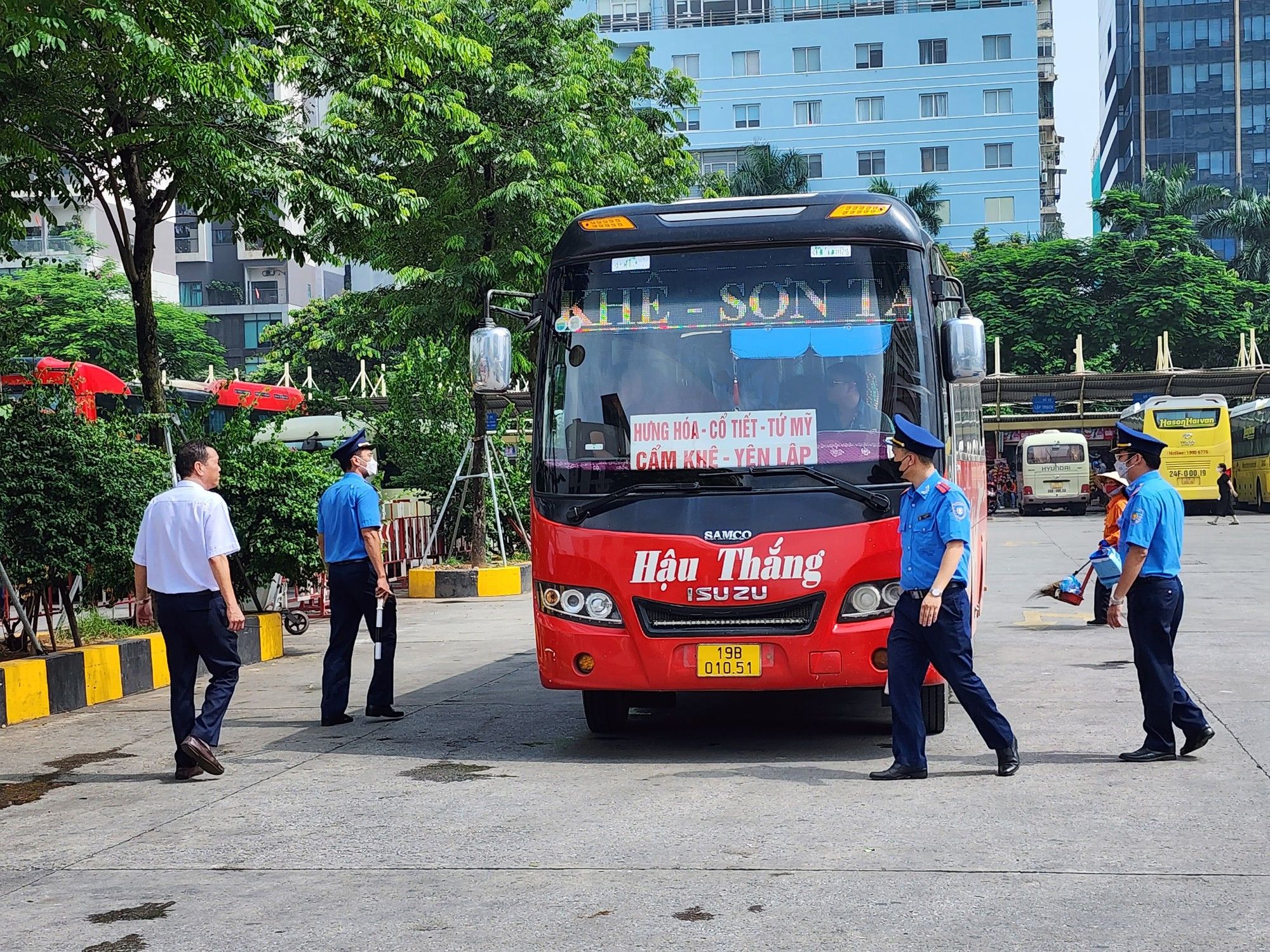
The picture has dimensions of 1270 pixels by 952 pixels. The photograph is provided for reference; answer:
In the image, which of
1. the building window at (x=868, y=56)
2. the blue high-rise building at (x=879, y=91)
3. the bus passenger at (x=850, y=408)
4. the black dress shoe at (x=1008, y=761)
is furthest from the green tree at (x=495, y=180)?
the building window at (x=868, y=56)

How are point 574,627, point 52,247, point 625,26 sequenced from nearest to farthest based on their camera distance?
point 574,627 → point 52,247 → point 625,26

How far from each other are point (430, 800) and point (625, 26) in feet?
268

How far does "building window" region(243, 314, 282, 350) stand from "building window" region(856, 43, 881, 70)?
1299 inches

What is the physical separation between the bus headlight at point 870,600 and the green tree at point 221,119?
18.2ft

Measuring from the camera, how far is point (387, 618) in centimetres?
983

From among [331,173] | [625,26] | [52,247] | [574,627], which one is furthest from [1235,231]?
[574,627]

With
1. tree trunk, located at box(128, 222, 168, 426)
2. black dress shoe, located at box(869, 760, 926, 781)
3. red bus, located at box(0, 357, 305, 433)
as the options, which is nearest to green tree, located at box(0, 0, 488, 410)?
tree trunk, located at box(128, 222, 168, 426)

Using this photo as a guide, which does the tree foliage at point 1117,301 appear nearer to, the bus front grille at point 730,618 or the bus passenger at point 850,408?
the bus passenger at point 850,408

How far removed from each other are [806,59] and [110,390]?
66545 mm

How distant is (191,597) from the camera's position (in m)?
8.04

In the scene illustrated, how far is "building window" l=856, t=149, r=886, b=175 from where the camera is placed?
8100 centimetres

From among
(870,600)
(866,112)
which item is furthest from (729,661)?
(866,112)

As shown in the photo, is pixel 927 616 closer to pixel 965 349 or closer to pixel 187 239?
pixel 965 349

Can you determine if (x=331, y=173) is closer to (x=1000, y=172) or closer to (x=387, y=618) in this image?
(x=387, y=618)
